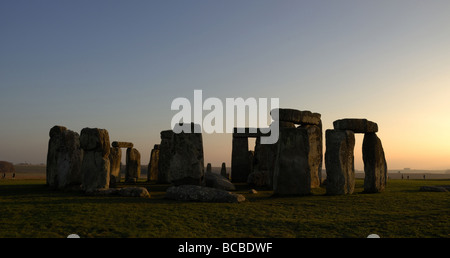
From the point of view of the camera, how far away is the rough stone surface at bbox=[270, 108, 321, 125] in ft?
49.0

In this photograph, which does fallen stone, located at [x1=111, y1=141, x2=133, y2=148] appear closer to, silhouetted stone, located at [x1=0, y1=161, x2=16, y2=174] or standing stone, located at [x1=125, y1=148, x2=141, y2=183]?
standing stone, located at [x1=125, y1=148, x2=141, y2=183]

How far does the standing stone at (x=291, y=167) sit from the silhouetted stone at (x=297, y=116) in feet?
10.3

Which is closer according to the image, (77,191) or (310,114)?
(77,191)

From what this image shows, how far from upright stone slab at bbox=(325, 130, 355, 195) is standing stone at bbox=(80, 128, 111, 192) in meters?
7.81

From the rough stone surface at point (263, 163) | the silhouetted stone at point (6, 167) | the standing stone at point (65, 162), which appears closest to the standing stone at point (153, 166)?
the rough stone surface at point (263, 163)

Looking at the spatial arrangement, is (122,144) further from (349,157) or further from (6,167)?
(6,167)

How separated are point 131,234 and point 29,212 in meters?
3.16

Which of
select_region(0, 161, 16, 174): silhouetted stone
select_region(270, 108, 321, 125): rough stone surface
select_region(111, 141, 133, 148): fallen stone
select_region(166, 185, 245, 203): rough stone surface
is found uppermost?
select_region(270, 108, 321, 125): rough stone surface

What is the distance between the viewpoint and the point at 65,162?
Result: 12.7 meters

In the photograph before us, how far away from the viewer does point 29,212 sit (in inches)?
279

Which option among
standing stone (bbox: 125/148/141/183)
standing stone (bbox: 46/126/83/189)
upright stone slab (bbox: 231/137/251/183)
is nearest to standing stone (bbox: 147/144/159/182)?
standing stone (bbox: 125/148/141/183)

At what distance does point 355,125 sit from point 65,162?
11.2 metres
